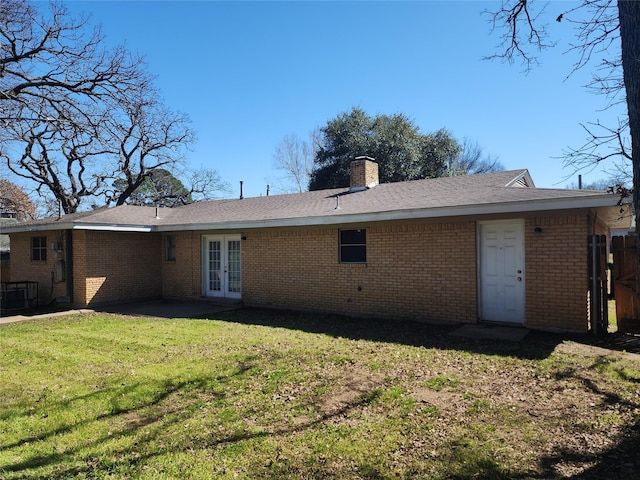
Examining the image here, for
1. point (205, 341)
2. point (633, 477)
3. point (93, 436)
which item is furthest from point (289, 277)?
point (633, 477)

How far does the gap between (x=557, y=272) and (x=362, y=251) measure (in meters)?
4.40

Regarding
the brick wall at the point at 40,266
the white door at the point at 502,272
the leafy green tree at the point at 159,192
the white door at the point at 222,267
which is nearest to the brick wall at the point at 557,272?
the white door at the point at 502,272

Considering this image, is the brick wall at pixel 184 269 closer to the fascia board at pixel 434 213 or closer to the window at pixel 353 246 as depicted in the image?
the fascia board at pixel 434 213

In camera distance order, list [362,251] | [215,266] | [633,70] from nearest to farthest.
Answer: [633,70] < [362,251] < [215,266]

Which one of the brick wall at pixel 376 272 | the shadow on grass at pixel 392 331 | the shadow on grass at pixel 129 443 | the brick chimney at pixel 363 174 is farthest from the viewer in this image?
the brick chimney at pixel 363 174

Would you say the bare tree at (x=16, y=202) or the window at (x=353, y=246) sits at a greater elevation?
the bare tree at (x=16, y=202)

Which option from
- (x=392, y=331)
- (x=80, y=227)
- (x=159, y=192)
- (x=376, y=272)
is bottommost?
(x=392, y=331)

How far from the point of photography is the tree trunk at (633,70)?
3.41 metres

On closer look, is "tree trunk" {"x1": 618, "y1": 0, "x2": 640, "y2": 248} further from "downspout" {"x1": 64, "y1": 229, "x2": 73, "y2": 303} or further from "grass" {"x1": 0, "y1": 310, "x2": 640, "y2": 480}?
"downspout" {"x1": 64, "y1": 229, "x2": 73, "y2": 303}

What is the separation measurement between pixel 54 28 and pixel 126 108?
2177mm

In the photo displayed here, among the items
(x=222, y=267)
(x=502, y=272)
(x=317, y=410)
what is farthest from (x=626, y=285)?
(x=222, y=267)

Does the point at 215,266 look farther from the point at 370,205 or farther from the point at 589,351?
the point at 589,351

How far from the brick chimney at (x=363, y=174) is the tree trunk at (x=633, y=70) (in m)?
10.3

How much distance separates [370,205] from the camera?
422 inches
